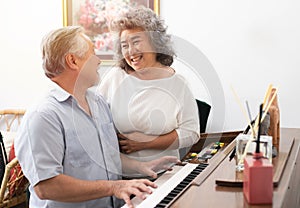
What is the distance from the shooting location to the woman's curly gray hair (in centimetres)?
203

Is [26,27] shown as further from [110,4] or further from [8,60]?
[110,4]

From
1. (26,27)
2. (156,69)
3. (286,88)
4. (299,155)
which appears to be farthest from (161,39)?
(26,27)

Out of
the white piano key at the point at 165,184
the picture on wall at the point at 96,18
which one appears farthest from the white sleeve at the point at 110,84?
the picture on wall at the point at 96,18

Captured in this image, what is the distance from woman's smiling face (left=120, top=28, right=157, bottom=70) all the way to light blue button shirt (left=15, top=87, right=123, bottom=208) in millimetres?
305

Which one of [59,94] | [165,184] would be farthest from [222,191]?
[59,94]

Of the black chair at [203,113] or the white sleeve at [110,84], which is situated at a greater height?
the white sleeve at [110,84]

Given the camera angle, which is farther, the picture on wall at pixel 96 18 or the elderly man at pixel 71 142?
the picture on wall at pixel 96 18

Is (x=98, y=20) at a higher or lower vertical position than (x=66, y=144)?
higher

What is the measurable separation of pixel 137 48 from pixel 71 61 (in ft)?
1.44

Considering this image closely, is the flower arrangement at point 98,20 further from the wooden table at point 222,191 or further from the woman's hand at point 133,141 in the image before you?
the wooden table at point 222,191

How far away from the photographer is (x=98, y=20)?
3311 millimetres

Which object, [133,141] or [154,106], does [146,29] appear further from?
[133,141]

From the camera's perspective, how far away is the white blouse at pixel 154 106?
6.60 ft

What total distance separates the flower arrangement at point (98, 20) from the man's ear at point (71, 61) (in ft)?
5.26
